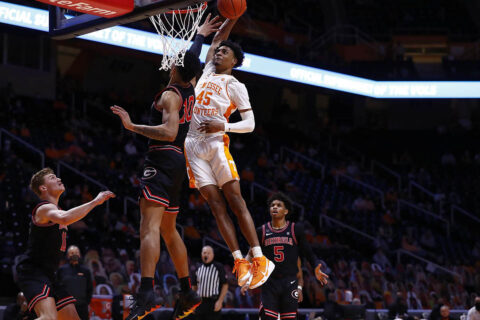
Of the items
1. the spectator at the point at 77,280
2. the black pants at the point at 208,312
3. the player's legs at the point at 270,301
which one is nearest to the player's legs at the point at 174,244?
the player's legs at the point at 270,301

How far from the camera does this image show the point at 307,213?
64.0ft

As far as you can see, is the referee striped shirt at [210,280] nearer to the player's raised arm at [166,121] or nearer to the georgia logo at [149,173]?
the georgia logo at [149,173]

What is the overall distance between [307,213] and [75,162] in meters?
6.56

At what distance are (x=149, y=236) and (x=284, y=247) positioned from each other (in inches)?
117

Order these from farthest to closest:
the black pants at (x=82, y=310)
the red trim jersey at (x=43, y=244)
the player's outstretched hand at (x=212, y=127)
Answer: the black pants at (x=82, y=310), the red trim jersey at (x=43, y=244), the player's outstretched hand at (x=212, y=127)

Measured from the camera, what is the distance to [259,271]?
6422 millimetres

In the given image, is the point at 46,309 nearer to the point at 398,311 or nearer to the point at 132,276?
the point at 132,276

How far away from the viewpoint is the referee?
36.9ft

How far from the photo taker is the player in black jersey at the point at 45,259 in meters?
6.91

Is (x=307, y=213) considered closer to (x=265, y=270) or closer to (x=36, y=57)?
(x=36, y=57)

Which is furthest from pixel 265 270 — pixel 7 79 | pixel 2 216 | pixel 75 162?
pixel 7 79

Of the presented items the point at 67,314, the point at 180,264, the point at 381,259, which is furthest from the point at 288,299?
the point at 381,259

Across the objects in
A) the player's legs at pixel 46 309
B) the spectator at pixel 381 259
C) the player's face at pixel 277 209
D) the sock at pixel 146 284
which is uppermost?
the player's face at pixel 277 209

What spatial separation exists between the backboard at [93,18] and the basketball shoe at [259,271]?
2.27 metres
